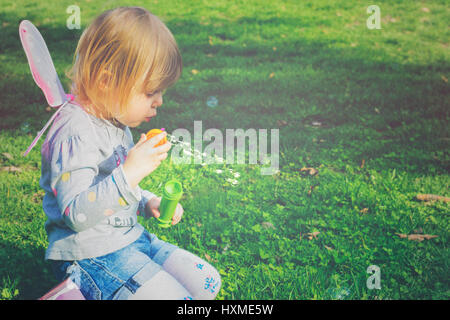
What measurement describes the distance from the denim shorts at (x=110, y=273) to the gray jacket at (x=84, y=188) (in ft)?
0.14

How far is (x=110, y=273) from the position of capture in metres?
1.74

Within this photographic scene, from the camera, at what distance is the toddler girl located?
1.59 metres

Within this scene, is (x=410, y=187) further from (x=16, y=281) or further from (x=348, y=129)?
Answer: (x=16, y=281)

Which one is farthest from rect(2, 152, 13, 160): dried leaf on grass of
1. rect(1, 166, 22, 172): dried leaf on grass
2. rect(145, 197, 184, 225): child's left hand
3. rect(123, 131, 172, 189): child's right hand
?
rect(123, 131, 172, 189): child's right hand

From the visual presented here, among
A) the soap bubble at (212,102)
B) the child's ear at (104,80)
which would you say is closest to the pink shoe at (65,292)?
the child's ear at (104,80)

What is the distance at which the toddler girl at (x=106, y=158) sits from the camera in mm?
1592

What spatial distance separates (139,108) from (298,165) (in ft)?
7.26

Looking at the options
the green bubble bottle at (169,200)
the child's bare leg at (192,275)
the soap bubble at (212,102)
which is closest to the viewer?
the green bubble bottle at (169,200)

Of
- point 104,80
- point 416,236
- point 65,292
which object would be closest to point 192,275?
point 65,292

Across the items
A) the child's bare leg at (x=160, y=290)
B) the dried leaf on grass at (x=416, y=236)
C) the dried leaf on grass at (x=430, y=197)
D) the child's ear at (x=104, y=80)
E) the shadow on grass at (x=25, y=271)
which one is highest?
the child's ear at (x=104, y=80)

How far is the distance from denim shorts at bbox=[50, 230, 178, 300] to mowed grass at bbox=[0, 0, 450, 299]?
2.35ft

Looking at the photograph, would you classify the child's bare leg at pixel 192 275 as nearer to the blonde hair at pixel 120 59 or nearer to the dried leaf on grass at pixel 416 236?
the blonde hair at pixel 120 59

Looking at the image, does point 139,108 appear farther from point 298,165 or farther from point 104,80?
point 298,165
